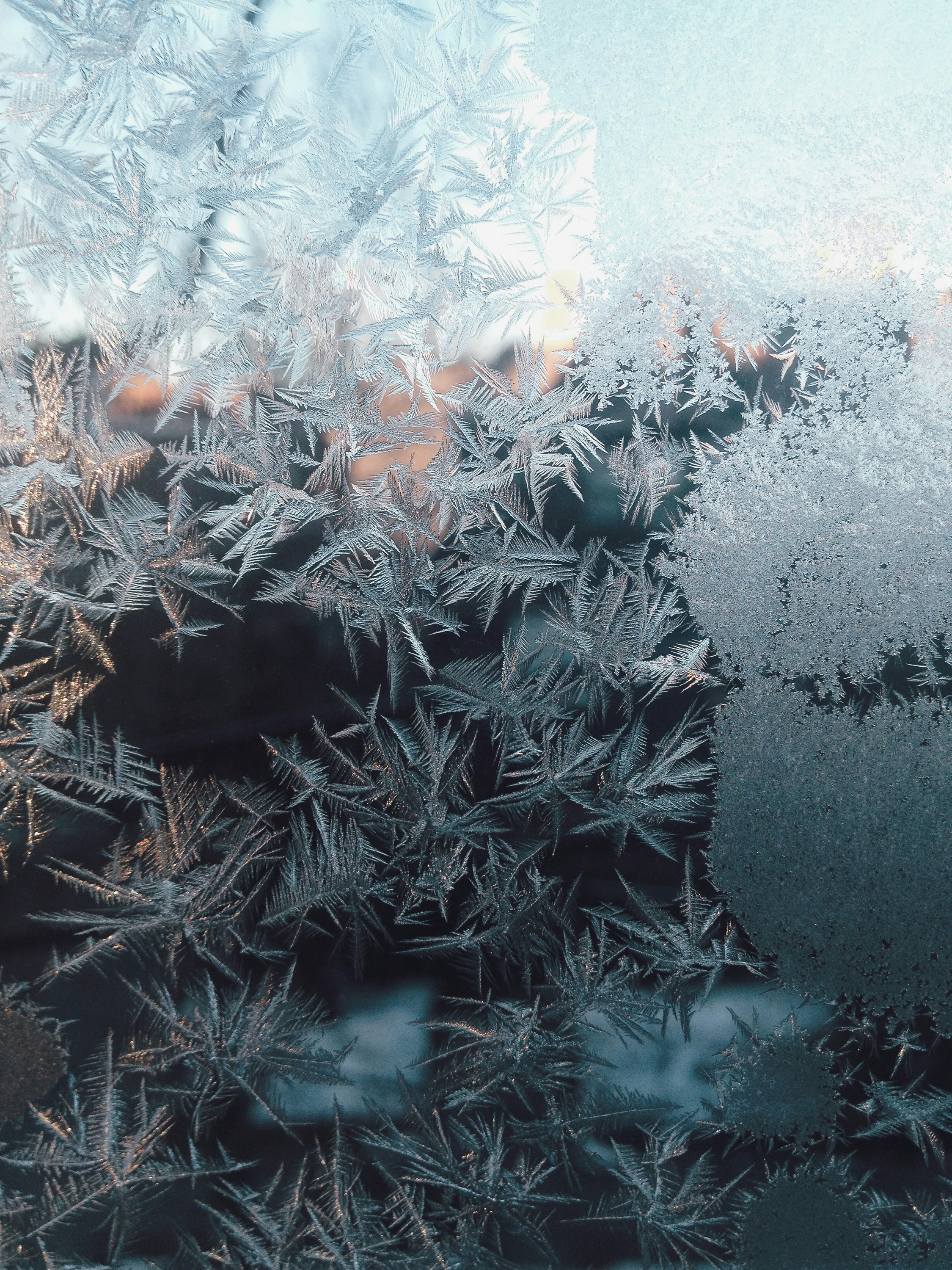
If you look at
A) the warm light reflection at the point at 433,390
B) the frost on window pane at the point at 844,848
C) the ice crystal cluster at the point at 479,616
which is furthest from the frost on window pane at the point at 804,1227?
the warm light reflection at the point at 433,390

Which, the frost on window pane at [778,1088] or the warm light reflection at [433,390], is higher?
the warm light reflection at [433,390]

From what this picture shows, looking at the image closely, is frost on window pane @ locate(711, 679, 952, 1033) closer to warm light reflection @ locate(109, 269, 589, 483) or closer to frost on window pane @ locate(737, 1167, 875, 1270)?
frost on window pane @ locate(737, 1167, 875, 1270)

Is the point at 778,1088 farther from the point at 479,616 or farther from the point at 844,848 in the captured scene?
the point at 479,616

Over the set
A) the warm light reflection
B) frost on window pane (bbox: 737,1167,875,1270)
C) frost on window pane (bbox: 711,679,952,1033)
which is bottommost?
frost on window pane (bbox: 737,1167,875,1270)

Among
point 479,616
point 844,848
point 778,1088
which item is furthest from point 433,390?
point 778,1088

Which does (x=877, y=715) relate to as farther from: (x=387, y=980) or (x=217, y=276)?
(x=217, y=276)

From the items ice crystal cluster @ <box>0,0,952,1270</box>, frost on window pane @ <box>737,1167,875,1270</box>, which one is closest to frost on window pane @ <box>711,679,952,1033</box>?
ice crystal cluster @ <box>0,0,952,1270</box>

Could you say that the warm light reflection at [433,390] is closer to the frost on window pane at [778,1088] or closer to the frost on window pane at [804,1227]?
the frost on window pane at [778,1088]

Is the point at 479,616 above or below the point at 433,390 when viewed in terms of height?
below
